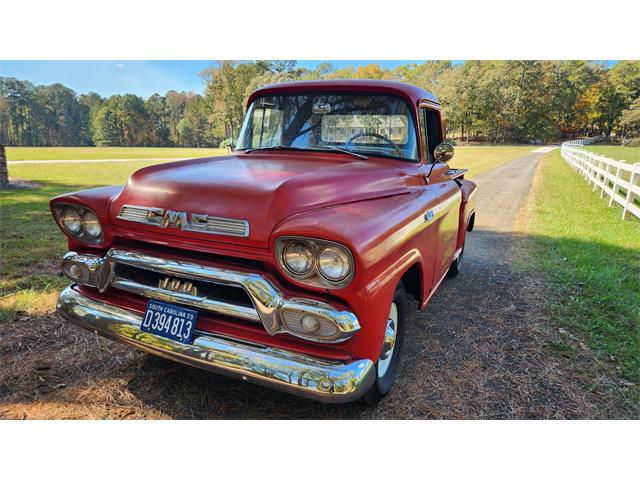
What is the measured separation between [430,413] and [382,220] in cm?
124

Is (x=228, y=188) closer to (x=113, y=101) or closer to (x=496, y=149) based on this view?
(x=113, y=101)

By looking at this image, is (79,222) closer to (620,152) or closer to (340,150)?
(340,150)

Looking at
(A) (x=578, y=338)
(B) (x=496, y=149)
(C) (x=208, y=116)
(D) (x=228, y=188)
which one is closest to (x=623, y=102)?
(A) (x=578, y=338)

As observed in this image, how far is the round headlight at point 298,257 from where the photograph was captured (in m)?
1.87

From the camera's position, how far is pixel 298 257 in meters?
1.88

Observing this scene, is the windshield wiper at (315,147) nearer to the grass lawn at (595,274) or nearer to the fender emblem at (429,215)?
the fender emblem at (429,215)

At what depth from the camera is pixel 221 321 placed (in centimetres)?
208

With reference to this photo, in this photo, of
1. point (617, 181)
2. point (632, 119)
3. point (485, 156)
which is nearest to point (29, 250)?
point (632, 119)

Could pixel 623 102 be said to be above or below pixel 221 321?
above

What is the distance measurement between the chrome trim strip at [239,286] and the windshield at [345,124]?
1.54 m

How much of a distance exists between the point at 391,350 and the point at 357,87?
201cm

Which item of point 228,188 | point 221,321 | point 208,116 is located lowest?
point 221,321

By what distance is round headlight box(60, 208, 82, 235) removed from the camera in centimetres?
247

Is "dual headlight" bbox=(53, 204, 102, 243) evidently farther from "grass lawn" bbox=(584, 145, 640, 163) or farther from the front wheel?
"grass lawn" bbox=(584, 145, 640, 163)
